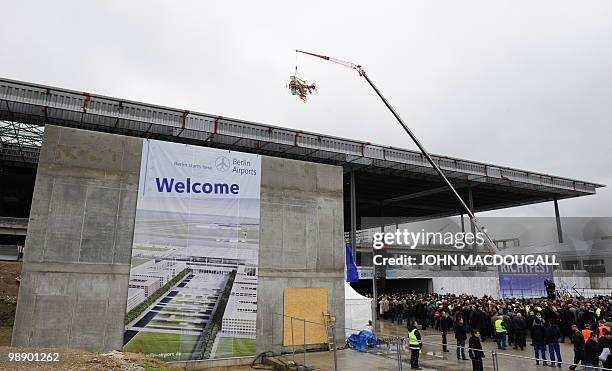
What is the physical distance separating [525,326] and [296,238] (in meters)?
10.1

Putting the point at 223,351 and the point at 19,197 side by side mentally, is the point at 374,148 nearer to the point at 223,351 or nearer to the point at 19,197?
the point at 223,351

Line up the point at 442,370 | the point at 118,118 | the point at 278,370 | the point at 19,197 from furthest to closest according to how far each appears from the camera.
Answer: the point at 19,197 → the point at 118,118 → the point at 278,370 → the point at 442,370

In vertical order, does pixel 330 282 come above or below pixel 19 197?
below

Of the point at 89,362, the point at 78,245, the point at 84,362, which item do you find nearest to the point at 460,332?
the point at 89,362

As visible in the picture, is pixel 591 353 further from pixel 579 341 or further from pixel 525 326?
pixel 525 326

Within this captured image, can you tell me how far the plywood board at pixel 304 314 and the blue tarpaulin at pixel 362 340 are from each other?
4.21 feet

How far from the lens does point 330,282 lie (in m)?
18.2

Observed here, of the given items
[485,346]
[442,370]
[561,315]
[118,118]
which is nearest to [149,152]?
[118,118]

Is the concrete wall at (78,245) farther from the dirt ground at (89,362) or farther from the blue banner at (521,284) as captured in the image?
the blue banner at (521,284)

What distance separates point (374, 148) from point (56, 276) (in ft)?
77.2

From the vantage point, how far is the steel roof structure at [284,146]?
2370 centimetres

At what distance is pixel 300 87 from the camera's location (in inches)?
739

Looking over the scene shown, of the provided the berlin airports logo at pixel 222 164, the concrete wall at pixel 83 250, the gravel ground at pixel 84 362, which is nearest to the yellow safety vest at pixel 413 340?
the concrete wall at pixel 83 250

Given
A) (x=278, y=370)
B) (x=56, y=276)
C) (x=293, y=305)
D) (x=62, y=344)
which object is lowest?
(x=278, y=370)
